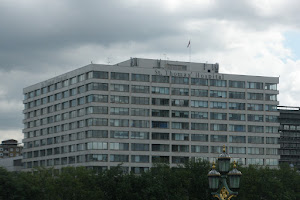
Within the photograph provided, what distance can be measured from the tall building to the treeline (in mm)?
31617

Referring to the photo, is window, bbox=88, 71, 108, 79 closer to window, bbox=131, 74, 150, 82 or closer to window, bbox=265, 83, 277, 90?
window, bbox=131, 74, 150, 82

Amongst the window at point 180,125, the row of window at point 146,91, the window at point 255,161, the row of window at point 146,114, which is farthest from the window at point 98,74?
the window at point 255,161

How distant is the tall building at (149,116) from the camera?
15788 cm

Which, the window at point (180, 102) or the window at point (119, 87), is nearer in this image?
the window at point (119, 87)

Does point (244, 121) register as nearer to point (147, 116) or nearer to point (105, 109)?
point (147, 116)

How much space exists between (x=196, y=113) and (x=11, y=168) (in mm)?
64613

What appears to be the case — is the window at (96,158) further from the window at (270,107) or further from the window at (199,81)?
the window at (270,107)

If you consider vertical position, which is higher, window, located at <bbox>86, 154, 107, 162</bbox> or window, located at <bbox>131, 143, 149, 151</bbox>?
window, located at <bbox>131, 143, 149, 151</bbox>

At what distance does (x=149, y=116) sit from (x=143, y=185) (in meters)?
45.6

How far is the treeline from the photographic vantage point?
114 m

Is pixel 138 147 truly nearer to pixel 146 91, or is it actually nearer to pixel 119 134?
pixel 119 134

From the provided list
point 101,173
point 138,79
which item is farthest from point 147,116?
point 101,173

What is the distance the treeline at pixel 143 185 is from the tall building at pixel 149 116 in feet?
104

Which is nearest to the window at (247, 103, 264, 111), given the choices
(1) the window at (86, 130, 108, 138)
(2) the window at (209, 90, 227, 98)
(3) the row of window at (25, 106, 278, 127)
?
(3) the row of window at (25, 106, 278, 127)
